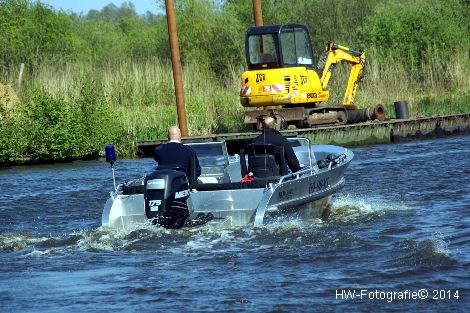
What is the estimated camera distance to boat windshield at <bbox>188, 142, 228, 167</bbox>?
54.3ft

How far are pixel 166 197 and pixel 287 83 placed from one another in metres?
15.4

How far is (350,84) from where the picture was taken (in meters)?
31.4

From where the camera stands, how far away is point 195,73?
35188 mm

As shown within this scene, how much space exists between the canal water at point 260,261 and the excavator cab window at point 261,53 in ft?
34.7

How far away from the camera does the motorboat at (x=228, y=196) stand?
46.0ft

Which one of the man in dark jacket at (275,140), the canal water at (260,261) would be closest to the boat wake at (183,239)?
the canal water at (260,261)

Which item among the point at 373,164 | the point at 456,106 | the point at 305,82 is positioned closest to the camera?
the point at 373,164

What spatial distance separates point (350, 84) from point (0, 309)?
21.7 meters

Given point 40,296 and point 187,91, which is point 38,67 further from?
point 40,296

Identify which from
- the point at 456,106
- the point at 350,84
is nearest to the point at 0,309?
the point at 350,84

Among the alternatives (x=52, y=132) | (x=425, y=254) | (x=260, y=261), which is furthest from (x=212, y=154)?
(x=52, y=132)

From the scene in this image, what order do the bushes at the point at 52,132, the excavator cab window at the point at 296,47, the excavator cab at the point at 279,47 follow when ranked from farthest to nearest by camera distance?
the excavator cab window at the point at 296,47, the excavator cab at the point at 279,47, the bushes at the point at 52,132

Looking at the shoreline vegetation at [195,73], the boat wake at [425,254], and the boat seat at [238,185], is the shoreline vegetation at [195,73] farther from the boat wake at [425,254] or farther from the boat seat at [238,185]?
the boat wake at [425,254]

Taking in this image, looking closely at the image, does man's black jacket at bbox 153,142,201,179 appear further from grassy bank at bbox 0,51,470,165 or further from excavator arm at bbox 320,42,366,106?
Answer: excavator arm at bbox 320,42,366,106
